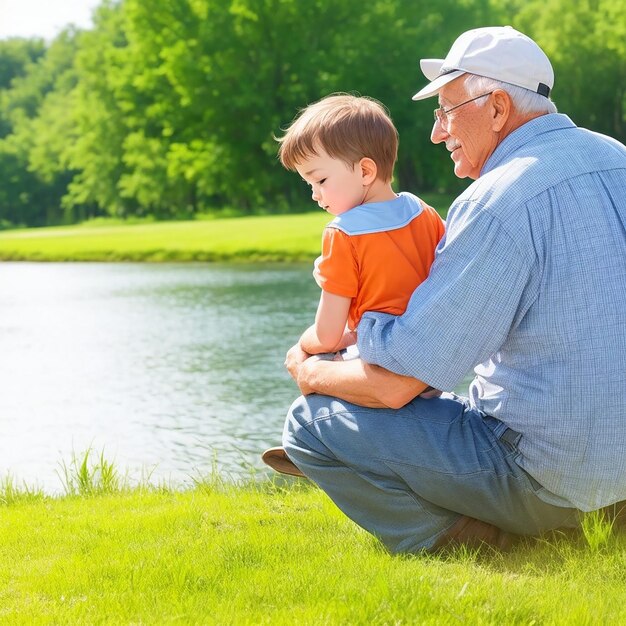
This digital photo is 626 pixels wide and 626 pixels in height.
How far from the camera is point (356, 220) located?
321cm

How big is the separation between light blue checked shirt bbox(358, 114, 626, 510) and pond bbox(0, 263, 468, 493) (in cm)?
253

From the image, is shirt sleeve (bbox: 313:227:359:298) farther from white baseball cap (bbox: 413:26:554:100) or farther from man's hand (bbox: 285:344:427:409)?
white baseball cap (bbox: 413:26:554:100)

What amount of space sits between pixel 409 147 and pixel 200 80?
34.0ft

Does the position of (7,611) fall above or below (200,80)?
below

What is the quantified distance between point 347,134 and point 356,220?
0.28 metres

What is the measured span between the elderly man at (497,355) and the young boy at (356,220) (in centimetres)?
11

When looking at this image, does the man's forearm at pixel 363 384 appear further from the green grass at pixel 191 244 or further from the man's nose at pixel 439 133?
the green grass at pixel 191 244

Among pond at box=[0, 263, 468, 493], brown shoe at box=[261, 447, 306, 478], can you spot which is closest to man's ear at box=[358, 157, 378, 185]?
brown shoe at box=[261, 447, 306, 478]

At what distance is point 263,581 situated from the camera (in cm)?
299

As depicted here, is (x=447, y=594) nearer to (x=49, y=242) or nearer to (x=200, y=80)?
(x=49, y=242)

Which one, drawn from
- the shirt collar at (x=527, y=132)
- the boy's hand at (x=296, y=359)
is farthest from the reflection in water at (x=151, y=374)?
the shirt collar at (x=527, y=132)

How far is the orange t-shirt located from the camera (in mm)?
3172

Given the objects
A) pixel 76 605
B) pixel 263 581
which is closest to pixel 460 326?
pixel 263 581

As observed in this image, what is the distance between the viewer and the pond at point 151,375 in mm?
6926
